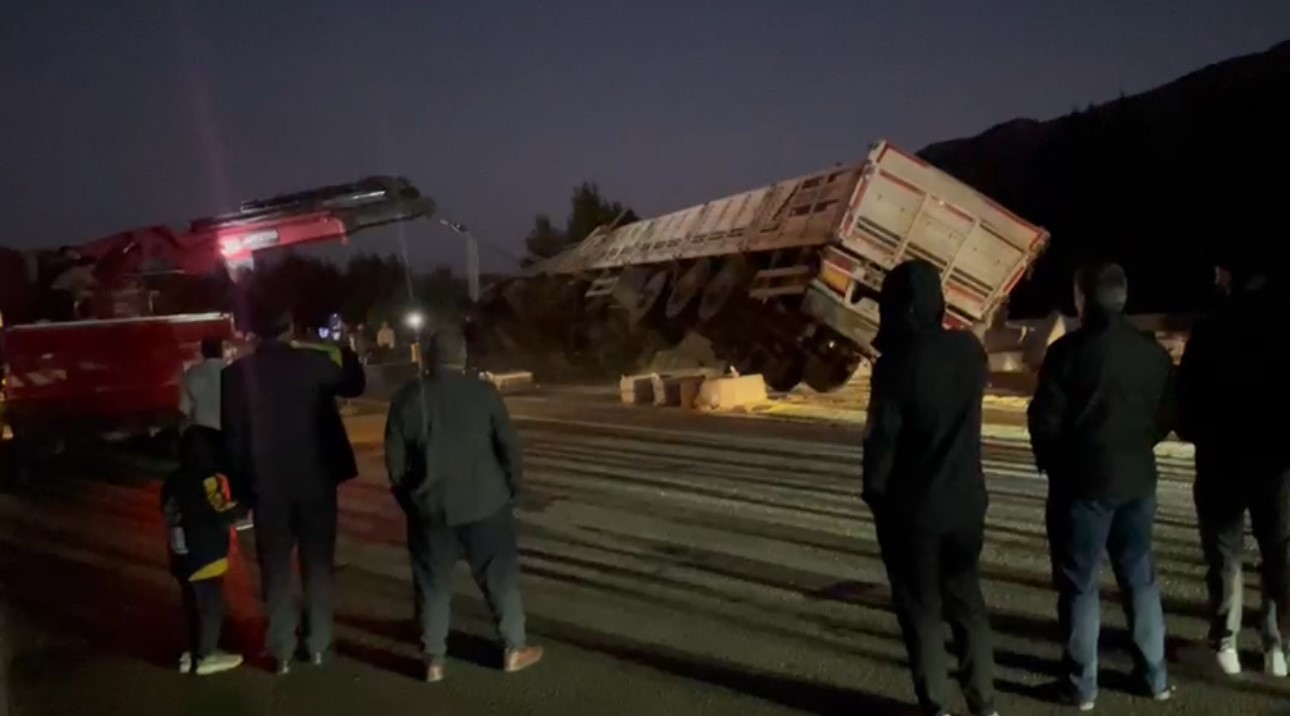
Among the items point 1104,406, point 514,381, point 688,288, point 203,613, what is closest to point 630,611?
point 203,613

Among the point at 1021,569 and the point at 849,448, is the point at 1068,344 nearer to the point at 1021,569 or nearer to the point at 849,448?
the point at 1021,569

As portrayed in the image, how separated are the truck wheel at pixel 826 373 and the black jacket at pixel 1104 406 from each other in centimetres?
1332

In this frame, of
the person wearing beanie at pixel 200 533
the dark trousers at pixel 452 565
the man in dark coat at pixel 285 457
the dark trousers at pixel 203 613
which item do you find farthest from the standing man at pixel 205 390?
the dark trousers at pixel 452 565

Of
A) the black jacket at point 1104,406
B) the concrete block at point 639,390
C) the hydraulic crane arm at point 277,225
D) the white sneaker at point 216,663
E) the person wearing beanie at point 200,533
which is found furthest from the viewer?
the concrete block at point 639,390

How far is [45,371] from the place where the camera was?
1389 cm

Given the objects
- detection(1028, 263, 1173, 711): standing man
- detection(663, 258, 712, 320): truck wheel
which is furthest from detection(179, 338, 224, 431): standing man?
detection(663, 258, 712, 320): truck wheel

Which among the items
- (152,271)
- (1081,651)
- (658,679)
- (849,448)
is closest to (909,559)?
(1081,651)

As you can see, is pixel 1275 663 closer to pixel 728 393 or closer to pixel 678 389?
pixel 728 393

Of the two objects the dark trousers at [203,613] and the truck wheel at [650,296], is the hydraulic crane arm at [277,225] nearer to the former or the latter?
the truck wheel at [650,296]

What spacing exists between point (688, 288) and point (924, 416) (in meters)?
16.3

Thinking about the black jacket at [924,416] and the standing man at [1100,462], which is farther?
the standing man at [1100,462]

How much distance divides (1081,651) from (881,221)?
1142 cm

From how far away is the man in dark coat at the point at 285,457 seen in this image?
19.6 ft

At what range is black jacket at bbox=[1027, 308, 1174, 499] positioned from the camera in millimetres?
4891
